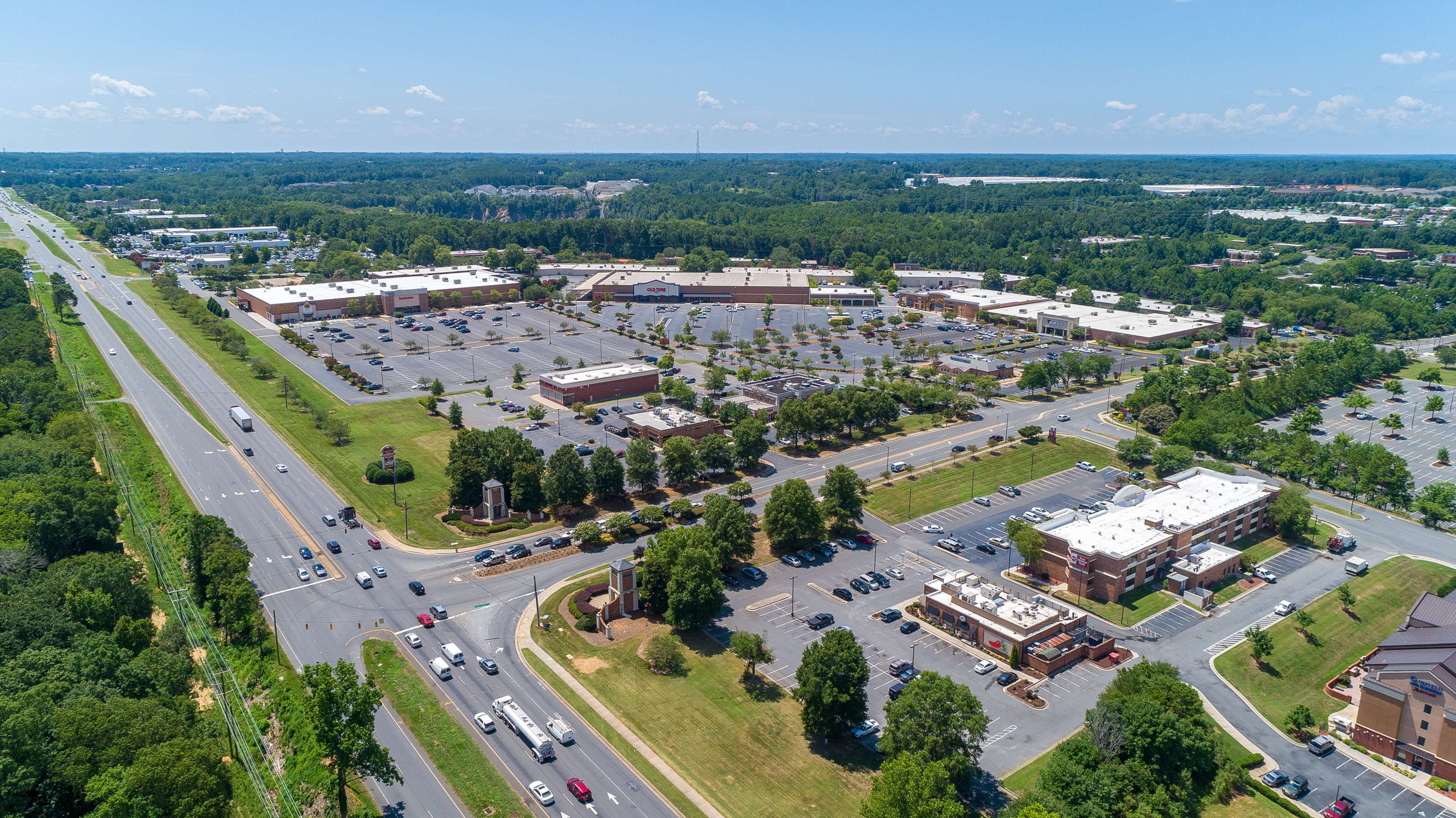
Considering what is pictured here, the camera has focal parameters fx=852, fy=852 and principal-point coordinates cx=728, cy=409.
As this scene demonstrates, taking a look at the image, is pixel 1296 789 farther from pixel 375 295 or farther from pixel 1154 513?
pixel 375 295

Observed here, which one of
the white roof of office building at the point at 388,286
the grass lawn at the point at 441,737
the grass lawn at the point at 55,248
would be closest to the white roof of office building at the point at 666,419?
the grass lawn at the point at 441,737

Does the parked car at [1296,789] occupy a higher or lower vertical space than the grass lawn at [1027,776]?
lower

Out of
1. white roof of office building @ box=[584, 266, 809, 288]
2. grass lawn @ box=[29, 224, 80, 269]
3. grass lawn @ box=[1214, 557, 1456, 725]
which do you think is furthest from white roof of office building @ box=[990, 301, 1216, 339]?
grass lawn @ box=[29, 224, 80, 269]

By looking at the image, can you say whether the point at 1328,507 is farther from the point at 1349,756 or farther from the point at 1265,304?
Answer: the point at 1265,304

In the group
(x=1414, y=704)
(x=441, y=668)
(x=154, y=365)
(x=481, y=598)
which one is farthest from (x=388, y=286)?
(x=1414, y=704)

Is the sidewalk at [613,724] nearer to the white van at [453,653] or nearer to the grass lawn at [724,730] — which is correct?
the grass lawn at [724,730]

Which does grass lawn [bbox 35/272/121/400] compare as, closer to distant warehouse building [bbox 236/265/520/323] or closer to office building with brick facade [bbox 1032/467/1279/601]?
distant warehouse building [bbox 236/265/520/323]
